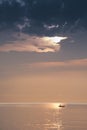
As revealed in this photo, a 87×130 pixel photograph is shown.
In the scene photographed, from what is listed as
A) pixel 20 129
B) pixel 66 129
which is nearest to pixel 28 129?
pixel 20 129

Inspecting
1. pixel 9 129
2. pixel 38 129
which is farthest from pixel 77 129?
pixel 9 129

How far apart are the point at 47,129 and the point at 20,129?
1563cm

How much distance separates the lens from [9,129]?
184 metres

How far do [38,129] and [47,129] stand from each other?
4.78m

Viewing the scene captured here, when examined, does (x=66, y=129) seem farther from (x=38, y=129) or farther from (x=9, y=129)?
(x=9, y=129)

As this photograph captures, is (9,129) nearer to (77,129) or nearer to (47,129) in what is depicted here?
(47,129)

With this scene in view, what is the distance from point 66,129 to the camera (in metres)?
191

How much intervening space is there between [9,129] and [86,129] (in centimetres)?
3718

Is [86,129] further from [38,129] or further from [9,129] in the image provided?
[9,129]

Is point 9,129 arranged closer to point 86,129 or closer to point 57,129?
point 57,129

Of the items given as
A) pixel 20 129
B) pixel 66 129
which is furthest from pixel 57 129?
pixel 20 129

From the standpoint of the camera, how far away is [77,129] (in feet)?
608

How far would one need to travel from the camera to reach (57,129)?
632ft

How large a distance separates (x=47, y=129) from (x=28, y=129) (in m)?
11.0
